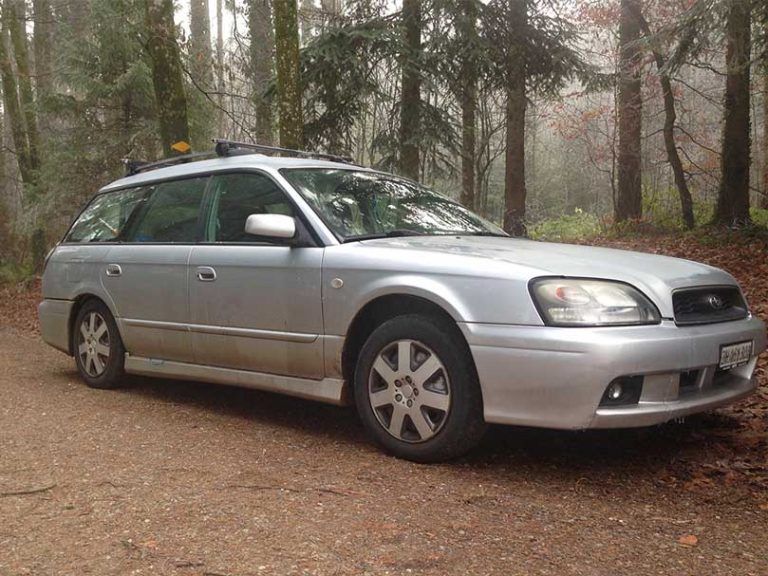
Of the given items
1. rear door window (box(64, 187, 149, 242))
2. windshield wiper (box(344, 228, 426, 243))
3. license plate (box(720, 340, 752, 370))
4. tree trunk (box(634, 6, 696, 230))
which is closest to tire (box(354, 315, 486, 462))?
windshield wiper (box(344, 228, 426, 243))

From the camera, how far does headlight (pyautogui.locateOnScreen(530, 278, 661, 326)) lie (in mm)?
3422

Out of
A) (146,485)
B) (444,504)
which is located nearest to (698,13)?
(444,504)

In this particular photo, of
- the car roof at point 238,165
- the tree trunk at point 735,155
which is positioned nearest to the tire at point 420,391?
the car roof at point 238,165

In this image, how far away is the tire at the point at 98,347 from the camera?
5.83 metres

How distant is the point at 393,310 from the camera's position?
13.5 feet

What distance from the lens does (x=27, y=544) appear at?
9.17 ft

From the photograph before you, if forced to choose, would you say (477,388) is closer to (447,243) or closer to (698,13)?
(447,243)

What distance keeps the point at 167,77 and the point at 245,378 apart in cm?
708

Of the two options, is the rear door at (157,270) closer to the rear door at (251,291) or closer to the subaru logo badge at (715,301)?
the rear door at (251,291)

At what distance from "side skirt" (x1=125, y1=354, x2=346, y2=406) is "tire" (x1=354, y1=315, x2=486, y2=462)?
27 cm

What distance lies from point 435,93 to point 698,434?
8771 millimetres

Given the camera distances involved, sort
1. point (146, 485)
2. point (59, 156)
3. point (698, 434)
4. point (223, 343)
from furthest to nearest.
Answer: point (59, 156), point (223, 343), point (698, 434), point (146, 485)

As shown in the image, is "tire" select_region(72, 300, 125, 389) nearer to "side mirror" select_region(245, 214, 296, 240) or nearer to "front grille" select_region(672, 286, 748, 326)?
"side mirror" select_region(245, 214, 296, 240)

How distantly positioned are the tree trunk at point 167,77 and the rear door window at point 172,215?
466cm
